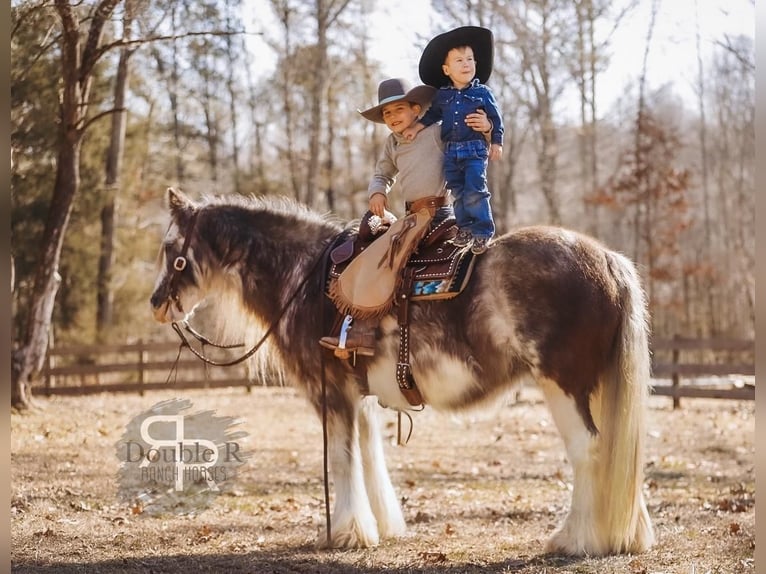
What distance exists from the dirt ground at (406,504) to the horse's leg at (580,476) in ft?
0.44

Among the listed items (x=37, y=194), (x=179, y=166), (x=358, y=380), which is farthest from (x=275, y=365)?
(x=179, y=166)

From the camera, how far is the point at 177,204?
5.72 metres

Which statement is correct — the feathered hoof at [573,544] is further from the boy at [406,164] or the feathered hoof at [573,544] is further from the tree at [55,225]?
the tree at [55,225]

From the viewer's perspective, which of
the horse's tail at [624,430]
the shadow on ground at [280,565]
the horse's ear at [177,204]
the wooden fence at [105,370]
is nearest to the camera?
the shadow on ground at [280,565]

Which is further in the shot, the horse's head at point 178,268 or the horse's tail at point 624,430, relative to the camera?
the horse's head at point 178,268

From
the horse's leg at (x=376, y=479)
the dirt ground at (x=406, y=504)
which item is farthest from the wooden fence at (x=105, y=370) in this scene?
the horse's leg at (x=376, y=479)

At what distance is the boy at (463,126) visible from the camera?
4.59 m

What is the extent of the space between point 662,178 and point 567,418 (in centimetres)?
1982

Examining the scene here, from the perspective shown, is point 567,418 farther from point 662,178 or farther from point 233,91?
point 233,91

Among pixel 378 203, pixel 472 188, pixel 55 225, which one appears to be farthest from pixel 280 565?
pixel 55 225

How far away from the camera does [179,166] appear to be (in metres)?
22.8

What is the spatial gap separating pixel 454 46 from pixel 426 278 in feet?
4.74

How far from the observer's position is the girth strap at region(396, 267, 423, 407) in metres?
4.86

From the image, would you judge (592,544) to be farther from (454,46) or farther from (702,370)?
(702,370)
